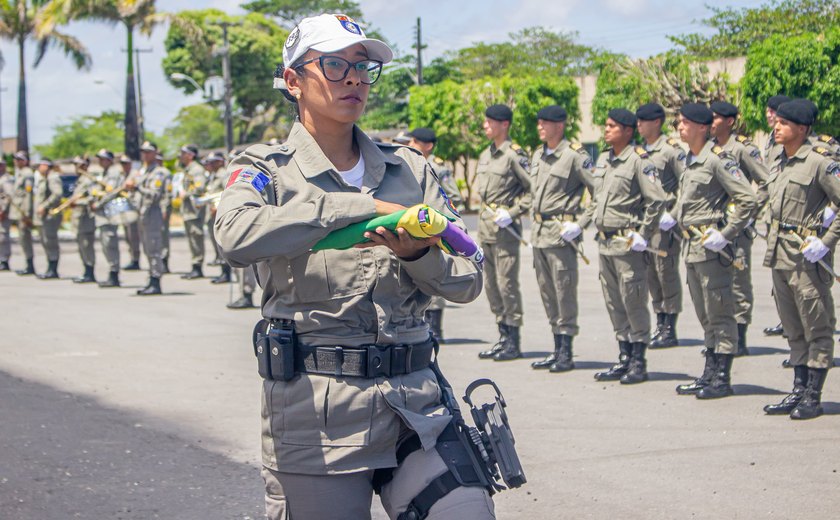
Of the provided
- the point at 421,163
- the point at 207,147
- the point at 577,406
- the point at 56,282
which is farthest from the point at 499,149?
the point at 207,147

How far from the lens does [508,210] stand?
1041cm

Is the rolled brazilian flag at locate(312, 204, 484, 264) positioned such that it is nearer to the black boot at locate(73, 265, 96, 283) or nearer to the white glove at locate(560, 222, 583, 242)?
the white glove at locate(560, 222, 583, 242)

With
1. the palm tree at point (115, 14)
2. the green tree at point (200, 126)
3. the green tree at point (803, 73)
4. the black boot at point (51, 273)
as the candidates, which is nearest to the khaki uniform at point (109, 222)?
the black boot at point (51, 273)

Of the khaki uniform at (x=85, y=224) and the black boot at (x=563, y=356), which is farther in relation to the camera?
the khaki uniform at (x=85, y=224)

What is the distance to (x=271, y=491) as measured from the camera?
135 inches

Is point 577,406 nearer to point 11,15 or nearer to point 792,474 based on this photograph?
point 792,474

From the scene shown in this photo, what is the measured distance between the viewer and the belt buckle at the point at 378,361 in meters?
3.34

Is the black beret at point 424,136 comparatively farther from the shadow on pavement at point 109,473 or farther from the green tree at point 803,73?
the green tree at point 803,73

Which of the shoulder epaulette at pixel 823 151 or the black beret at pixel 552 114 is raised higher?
the black beret at pixel 552 114

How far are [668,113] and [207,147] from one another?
64.7 metres

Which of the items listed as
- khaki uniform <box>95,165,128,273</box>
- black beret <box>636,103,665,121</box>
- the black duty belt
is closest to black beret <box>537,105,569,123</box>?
black beret <box>636,103,665,121</box>

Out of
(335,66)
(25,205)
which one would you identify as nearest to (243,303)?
(25,205)

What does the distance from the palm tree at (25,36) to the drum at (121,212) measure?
30384 mm

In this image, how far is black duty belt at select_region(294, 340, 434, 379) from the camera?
334cm
